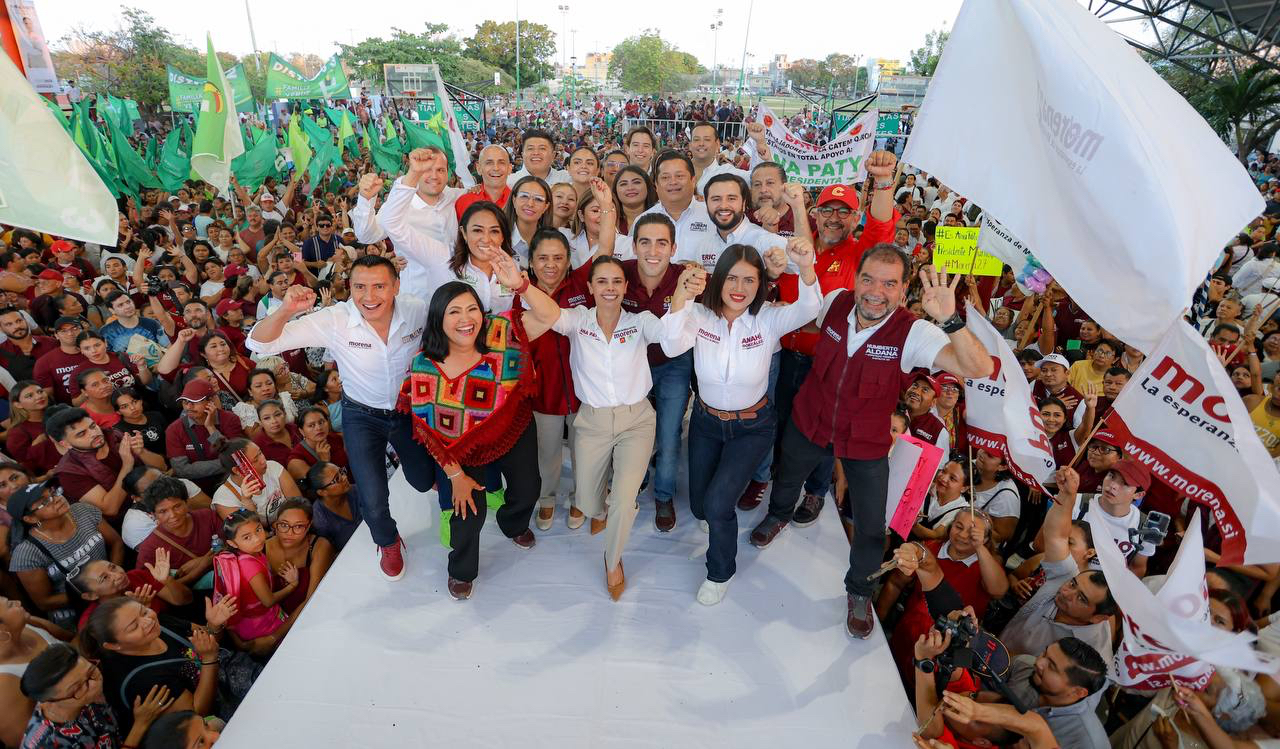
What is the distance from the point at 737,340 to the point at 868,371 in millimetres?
614

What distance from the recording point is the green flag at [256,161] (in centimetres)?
959

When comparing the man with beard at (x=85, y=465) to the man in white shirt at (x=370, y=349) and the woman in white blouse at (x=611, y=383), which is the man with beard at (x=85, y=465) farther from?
the woman in white blouse at (x=611, y=383)

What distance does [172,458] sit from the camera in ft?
14.0

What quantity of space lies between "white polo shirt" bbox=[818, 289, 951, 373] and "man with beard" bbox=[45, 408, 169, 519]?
14.1ft

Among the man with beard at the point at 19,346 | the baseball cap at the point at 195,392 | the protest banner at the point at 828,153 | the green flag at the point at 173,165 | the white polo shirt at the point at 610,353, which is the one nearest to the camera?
the white polo shirt at the point at 610,353

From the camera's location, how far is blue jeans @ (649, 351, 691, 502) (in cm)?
362

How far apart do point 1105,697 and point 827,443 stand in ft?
5.51

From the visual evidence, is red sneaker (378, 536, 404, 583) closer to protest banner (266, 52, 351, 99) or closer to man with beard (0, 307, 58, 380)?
man with beard (0, 307, 58, 380)

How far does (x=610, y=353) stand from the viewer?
125 inches

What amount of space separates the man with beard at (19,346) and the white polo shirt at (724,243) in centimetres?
508

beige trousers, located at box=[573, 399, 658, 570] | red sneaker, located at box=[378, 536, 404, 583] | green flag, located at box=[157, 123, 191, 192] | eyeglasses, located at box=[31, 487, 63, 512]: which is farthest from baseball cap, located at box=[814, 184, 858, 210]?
green flag, located at box=[157, 123, 191, 192]

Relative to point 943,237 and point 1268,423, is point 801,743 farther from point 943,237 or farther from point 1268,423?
point 1268,423

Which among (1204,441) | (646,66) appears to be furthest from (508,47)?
(1204,441)

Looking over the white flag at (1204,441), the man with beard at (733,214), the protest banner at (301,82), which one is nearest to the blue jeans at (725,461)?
the man with beard at (733,214)
